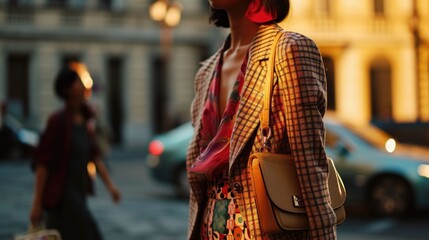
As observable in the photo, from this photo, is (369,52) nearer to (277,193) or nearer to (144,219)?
(144,219)

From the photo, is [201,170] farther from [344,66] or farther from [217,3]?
[344,66]

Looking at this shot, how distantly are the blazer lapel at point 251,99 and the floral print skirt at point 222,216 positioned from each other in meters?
0.17

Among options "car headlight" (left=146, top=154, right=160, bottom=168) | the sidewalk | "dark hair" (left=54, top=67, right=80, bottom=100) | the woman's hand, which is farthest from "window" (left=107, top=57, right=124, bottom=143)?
the woman's hand

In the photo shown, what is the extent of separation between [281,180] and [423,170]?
28.1ft

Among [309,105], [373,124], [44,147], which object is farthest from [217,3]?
[373,124]

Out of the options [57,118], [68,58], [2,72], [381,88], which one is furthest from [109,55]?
[57,118]

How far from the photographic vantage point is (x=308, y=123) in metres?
2.16

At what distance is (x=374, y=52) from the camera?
105 ft

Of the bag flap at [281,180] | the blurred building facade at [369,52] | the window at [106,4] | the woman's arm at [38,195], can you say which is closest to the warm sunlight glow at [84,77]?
the woman's arm at [38,195]

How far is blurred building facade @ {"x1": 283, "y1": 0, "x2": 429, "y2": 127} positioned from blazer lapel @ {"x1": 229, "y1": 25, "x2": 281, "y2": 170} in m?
29.5

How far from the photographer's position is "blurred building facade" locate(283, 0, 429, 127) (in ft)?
103

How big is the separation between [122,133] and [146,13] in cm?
567

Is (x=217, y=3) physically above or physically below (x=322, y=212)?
above

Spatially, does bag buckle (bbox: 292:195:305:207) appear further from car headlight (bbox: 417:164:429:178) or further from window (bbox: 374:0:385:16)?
window (bbox: 374:0:385:16)
